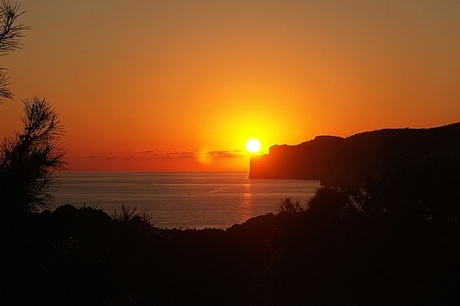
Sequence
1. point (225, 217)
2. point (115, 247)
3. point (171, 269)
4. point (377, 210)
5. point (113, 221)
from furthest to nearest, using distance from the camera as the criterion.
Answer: point (225, 217) < point (171, 269) < point (377, 210) < point (113, 221) < point (115, 247)

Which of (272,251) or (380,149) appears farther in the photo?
(380,149)

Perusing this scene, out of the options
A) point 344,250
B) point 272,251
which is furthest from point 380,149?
point 344,250

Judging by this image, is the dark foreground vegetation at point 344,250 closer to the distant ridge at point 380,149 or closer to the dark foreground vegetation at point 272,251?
the dark foreground vegetation at point 272,251

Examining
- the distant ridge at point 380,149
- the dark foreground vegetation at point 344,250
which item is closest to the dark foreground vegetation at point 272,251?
the dark foreground vegetation at point 344,250

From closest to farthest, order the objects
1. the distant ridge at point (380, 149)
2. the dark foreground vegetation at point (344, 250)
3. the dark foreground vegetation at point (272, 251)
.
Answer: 1. the dark foreground vegetation at point (272, 251)
2. the dark foreground vegetation at point (344, 250)
3. the distant ridge at point (380, 149)

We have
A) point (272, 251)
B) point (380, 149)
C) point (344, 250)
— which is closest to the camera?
point (344, 250)

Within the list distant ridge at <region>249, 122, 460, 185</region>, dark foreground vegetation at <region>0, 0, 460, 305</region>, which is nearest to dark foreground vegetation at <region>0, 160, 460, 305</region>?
dark foreground vegetation at <region>0, 0, 460, 305</region>

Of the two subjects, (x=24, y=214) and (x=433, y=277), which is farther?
(x=433, y=277)

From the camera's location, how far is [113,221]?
795 cm

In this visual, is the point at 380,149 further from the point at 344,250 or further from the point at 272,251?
the point at 344,250

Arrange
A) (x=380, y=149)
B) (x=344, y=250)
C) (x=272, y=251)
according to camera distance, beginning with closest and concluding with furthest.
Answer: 1. (x=344, y=250)
2. (x=272, y=251)
3. (x=380, y=149)

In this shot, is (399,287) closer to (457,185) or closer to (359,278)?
(359,278)

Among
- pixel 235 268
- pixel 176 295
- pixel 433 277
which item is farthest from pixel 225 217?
pixel 433 277

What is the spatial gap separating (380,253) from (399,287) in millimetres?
1190
